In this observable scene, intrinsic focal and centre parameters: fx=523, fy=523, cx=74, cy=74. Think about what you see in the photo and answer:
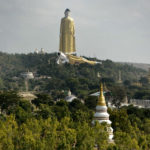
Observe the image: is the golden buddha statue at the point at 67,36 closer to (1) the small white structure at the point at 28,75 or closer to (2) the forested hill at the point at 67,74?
(2) the forested hill at the point at 67,74

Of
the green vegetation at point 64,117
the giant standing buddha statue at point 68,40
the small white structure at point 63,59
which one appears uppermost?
the giant standing buddha statue at point 68,40

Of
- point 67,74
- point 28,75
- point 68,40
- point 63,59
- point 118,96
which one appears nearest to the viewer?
point 118,96

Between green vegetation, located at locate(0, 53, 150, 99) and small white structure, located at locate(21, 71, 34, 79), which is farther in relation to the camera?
small white structure, located at locate(21, 71, 34, 79)

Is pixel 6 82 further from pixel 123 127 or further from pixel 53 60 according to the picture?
pixel 123 127

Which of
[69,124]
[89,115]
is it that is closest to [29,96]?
[89,115]

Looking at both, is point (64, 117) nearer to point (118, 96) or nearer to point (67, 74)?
point (118, 96)

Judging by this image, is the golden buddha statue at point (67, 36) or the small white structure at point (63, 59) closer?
the small white structure at point (63, 59)

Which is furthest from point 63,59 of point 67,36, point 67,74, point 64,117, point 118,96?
point 64,117

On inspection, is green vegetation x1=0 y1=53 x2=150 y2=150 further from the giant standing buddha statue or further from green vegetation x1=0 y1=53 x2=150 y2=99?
the giant standing buddha statue

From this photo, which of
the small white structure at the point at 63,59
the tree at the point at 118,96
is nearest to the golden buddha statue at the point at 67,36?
the small white structure at the point at 63,59

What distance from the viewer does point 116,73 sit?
186000mm

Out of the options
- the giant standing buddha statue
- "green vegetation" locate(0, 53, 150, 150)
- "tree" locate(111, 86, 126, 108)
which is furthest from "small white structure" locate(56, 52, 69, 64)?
"tree" locate(111, 86, 126, 108)

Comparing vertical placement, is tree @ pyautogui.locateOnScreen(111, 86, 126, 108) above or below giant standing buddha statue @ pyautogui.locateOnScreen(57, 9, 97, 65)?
below

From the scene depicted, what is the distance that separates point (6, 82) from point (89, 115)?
8246 cm
